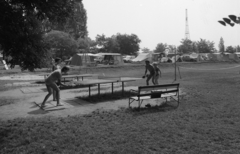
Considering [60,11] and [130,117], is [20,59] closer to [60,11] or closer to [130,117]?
[60,11]

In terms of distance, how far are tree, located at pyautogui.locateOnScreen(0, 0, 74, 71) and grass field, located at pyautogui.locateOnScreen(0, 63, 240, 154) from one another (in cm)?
170

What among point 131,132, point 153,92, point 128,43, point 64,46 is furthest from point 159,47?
point 131,132

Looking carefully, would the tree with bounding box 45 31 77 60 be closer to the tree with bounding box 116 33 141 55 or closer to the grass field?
the tree with bounding box 116 33 141 55

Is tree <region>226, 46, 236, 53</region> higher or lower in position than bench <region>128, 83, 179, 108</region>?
higher

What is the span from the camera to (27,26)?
568 cm

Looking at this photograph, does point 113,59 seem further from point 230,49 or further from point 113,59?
point 230,49

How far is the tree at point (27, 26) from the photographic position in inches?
202

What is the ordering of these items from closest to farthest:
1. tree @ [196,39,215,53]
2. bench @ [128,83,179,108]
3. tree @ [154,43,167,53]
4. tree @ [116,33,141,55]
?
bench @ [128,83,179,108] → tree @ [116,33,141,55] → tree @ [196,39,215,53] → tree @ [154,43,167,53]

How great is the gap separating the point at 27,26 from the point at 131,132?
3.60 metres

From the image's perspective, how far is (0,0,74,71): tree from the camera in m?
5.14

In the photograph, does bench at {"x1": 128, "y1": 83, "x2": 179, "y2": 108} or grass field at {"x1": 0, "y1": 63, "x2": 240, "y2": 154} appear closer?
grass field at {"x1": 0, "y1": 63, "x2": 240, "y2": 154}

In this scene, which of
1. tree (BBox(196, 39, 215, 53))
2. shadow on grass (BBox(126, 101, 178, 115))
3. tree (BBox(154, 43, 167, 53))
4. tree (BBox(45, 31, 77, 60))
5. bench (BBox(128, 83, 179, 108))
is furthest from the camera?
tree (BBox(154, 43, 167, 53))

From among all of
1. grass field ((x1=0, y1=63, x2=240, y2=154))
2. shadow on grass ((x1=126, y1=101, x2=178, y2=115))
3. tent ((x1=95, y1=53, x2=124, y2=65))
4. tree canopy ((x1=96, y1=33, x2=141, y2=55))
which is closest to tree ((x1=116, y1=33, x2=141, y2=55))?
tree canopy ((x1=96, y1=33, x2=141, y2=55))

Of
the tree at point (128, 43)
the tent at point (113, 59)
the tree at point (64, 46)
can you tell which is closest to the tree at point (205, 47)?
the tree at point (128, 43)
